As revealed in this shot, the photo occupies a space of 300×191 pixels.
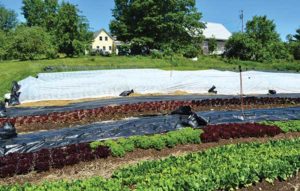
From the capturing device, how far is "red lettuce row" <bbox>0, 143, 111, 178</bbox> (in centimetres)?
1135

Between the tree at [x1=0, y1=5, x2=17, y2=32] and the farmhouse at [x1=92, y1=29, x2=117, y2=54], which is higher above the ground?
the tree at [x1=0, y1=5, x2=17, y2=32]

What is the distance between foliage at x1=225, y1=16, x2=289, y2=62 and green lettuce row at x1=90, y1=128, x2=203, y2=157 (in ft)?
154

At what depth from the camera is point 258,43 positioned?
2381 inches

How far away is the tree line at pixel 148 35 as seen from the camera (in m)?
57.3

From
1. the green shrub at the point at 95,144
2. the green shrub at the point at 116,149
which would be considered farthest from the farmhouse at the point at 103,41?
the green shrub at the point at 116,149

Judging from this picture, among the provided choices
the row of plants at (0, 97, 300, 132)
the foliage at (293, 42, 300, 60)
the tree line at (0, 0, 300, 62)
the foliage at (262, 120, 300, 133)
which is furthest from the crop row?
the foliage at (293, 42, 300, 60)

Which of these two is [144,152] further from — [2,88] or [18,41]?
[18,41]

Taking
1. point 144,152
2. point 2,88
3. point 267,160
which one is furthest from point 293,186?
point 2,88

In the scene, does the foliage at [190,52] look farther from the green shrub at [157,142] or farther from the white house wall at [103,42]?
the green shrub at [157,142]

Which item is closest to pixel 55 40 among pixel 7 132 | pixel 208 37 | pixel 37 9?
pixel 208 37

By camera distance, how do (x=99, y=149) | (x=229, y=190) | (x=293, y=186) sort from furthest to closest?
(x=99, y=149), (x=293, y=186), (x=229, y=190)

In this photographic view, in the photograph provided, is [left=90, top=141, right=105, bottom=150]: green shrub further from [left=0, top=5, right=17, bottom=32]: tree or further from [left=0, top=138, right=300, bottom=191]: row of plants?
[left=0, top=5, right=17, bottom=32]: tree

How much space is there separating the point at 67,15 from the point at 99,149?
47973mm

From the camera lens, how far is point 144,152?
13.4 m
